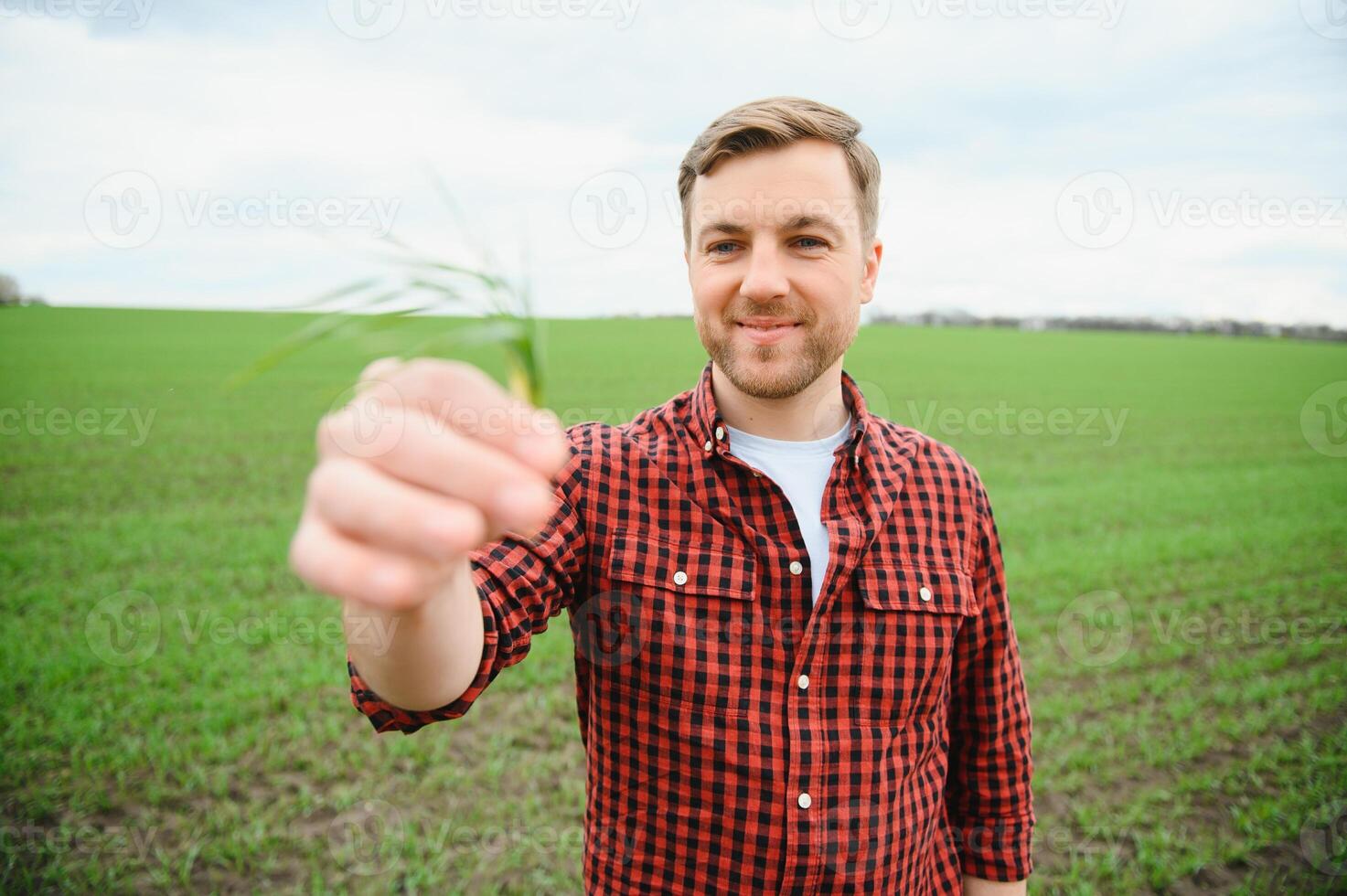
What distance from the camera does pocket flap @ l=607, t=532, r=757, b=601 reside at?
6.62ft

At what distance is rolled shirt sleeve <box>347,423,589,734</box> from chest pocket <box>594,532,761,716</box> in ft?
0.39

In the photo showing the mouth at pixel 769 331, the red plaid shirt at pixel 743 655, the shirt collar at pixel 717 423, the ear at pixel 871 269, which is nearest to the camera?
the red plaid shirt at pixel 743 655

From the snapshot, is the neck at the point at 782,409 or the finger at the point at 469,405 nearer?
the finger at the point at 469,405

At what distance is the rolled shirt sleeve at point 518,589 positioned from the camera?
150cm

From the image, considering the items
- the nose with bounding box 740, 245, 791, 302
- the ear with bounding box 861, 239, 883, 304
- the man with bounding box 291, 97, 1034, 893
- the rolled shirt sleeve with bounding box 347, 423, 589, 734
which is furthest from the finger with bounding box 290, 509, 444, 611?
the ear with bounding box 861, 239, 883, 304

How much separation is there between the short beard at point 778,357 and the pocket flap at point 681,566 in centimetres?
45

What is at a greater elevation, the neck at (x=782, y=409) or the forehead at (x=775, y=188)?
the forehead at (x=775, y=188)

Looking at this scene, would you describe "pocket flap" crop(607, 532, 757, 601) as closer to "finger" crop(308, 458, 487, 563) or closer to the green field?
the green field

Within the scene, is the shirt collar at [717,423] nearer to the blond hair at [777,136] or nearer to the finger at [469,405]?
the blond hair at [777,136]

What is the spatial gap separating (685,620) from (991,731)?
1138 mm

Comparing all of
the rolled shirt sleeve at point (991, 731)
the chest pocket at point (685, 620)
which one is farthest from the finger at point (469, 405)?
the rolled shirt sleeve at point (991, 731)

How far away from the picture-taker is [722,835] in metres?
1.97

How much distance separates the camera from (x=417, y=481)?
2.72 ft

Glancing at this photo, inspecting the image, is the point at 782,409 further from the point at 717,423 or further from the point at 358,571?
the point at 358,571
